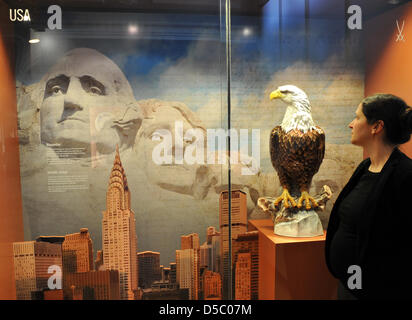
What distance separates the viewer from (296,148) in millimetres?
1444

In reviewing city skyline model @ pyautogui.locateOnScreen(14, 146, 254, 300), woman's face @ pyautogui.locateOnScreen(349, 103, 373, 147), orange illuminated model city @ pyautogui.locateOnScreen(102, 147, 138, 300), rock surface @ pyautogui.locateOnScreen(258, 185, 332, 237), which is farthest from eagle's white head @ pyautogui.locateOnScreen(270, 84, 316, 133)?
orange illuminated model city @ pyautogui.locateOnScreen(102, 147, 138, 300)

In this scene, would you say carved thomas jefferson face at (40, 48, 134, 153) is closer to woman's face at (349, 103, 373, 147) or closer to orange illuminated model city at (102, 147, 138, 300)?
orange illuminated model city at (102, 147, 138, 300)

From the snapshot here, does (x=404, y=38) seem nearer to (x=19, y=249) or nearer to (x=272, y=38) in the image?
(x=272, y=38)

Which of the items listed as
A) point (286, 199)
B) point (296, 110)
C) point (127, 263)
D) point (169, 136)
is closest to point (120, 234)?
point (127, 263)

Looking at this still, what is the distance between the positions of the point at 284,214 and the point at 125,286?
0.92 metres

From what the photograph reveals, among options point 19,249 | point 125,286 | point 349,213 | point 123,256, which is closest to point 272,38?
point 349,213

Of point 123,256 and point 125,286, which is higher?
point 123,256

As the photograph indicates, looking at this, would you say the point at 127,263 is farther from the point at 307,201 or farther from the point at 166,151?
the point at 307,201

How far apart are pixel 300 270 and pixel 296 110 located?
2.45 feet

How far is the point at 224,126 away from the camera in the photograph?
5.40 feet

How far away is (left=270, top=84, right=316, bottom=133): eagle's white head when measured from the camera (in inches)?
57.8

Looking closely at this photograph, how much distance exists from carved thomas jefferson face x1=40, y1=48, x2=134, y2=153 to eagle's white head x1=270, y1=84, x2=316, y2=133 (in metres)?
0.77

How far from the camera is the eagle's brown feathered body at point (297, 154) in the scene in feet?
4.74

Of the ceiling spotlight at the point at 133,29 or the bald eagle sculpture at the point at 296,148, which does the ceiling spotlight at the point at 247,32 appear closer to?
the bald eagle sculpture at the point at 296,148
